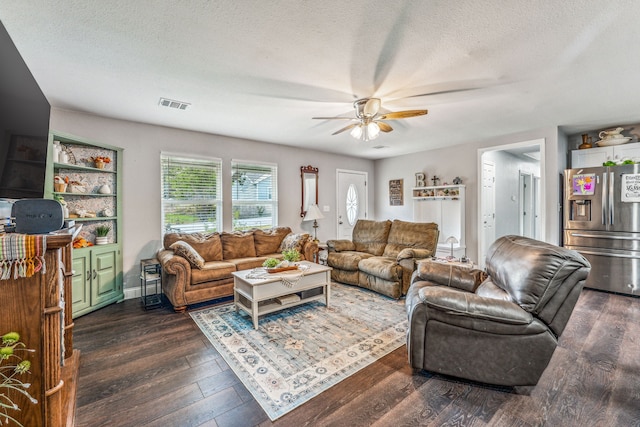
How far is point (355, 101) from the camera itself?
3.05 metres

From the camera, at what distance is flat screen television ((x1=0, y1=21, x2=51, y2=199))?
1.45 metres

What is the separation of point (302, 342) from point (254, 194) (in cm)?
305

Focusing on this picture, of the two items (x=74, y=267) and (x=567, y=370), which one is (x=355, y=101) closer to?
(x=567, y=370)

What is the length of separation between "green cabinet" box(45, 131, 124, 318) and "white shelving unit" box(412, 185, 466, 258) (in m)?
5.23

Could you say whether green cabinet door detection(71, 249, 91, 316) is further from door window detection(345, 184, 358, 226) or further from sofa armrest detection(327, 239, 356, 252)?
door window detection(345, 184, 358, 226)

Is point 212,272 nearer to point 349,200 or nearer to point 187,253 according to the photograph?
point 187,253

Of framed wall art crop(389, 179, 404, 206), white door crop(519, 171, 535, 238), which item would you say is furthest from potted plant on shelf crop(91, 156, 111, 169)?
white door crop(519, 171, 535, 238)

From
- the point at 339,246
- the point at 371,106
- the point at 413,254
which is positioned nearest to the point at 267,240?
the point at 339,246

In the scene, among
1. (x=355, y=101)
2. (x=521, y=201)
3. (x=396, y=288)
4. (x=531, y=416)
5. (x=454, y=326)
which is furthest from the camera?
(x=521, y=201)

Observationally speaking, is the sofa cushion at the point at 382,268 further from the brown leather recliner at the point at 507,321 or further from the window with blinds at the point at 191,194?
the window with blinds at the point at 191,194

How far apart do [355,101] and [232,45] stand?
4.69 ft

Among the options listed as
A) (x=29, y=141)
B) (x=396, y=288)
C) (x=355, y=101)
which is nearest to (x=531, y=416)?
(x=396, y=288)

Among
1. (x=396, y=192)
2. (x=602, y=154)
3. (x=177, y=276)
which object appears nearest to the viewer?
(x=177, y=276)

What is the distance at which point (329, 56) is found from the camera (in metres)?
2.18
